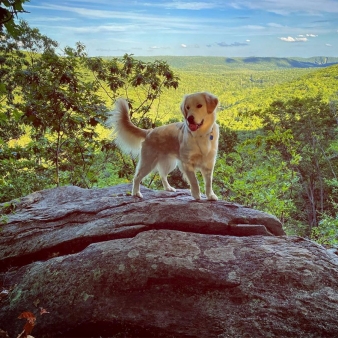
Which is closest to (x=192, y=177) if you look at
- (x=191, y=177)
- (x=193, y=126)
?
(x=191, y=177)

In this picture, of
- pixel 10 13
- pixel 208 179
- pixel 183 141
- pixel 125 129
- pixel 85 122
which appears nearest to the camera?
pixel 10 13

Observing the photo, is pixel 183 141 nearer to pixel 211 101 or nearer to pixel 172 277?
pixel 211 101

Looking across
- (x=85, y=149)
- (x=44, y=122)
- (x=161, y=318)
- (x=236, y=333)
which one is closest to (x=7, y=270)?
(x=161, y=318)

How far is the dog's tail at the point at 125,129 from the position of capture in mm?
6543

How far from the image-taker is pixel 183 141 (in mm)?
5551

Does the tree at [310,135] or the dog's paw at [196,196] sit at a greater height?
the dog's paw at [196,196]

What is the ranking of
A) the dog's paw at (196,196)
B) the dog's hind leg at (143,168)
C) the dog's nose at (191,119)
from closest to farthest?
the dog's nose at (191,119) → the dog's paw at (196,196) → the dog's hind leg at (143,168)

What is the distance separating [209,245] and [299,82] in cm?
5197

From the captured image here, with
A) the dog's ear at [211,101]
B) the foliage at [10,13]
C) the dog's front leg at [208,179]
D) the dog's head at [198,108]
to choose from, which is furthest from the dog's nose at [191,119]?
the foliage at [10,13]

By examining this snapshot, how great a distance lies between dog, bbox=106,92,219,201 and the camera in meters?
5.09

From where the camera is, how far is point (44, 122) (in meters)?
9.14

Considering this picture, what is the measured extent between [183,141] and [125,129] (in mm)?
1538

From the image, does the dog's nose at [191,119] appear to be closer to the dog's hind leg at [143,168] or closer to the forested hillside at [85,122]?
the forested hillside at [85,122]

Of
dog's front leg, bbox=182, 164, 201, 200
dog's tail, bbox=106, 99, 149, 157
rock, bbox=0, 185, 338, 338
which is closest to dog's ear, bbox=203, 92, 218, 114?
dog's front leg, bbox=182, 164, 201, 200
